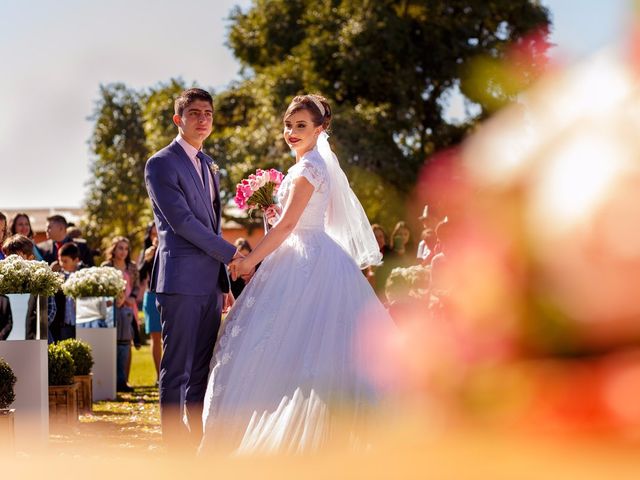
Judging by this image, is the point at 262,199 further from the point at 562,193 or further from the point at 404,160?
the point at 404,160

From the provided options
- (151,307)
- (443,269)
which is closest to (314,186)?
(443,269)

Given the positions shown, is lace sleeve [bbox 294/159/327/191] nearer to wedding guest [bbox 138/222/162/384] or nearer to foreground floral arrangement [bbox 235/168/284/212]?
foreground floral arrangement [bbox 235/168/284/212]

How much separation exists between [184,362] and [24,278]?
183cm

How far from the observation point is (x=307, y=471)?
579 millimetres

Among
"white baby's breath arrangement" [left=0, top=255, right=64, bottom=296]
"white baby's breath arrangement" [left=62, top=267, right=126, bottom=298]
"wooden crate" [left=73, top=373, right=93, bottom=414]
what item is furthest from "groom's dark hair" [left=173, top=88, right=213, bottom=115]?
"white baby's breath arrangement" [left=62, top=267, right=126, bottom=298]

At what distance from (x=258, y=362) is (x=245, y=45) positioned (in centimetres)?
3275

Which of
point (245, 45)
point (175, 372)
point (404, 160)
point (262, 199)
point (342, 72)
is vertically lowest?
point (175, 372)

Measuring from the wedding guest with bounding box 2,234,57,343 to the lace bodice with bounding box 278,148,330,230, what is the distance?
86.9 inches

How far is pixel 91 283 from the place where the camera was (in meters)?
10.8

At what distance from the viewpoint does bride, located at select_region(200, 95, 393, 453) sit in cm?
506

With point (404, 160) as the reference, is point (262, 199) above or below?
below

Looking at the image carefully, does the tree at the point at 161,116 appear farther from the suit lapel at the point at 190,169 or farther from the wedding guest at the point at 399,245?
the suit lapel at the point at 190,169

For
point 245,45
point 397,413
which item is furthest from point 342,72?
point 397,413

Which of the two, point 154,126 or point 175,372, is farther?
point 154,126
